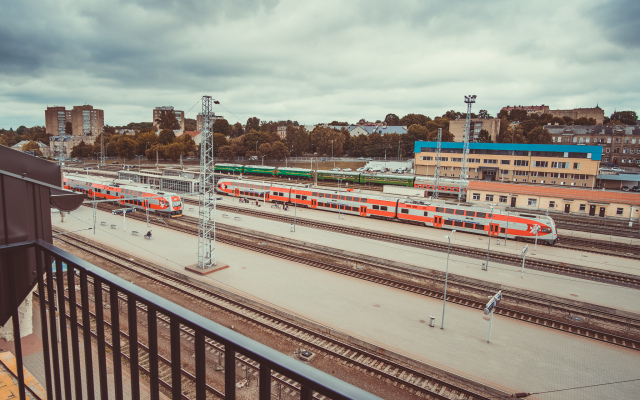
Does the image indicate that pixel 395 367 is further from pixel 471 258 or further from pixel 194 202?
pixel 194 202

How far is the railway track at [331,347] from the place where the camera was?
1117cm

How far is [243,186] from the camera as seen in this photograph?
43.2 metres

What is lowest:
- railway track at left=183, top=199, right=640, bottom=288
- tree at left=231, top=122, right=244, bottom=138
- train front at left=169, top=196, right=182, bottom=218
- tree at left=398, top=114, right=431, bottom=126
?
railway track at left=183, top=199, right=640, bottom=288

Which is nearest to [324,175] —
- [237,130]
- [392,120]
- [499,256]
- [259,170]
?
[259,170]

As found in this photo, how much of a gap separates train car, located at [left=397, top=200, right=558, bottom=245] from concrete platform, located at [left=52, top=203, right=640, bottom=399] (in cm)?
279

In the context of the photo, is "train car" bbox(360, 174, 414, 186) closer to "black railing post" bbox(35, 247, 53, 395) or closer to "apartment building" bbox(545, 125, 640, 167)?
"apartment building" bbox(545, 125, 640, 167)

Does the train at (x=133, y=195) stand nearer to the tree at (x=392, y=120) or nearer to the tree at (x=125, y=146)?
the tree at (x=125, y=146)

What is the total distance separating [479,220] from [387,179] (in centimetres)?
2737

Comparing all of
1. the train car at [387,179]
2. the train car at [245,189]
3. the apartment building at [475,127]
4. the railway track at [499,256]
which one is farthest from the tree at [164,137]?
the railway track at [499,256]

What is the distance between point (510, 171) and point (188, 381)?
57107 millimetres

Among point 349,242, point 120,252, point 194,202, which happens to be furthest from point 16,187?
point 194,202

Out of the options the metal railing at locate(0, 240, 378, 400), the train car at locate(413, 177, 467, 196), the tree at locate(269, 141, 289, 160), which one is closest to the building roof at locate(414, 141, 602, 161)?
the train car at locate(413, 177, 467, 196)

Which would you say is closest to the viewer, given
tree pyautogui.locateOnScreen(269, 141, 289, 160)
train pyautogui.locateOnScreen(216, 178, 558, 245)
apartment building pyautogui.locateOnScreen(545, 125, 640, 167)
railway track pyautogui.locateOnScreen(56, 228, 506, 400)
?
railway track pyautogui.locateOnScreen(56, 228, 506, 400)

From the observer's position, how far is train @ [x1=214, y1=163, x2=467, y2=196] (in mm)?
51156
